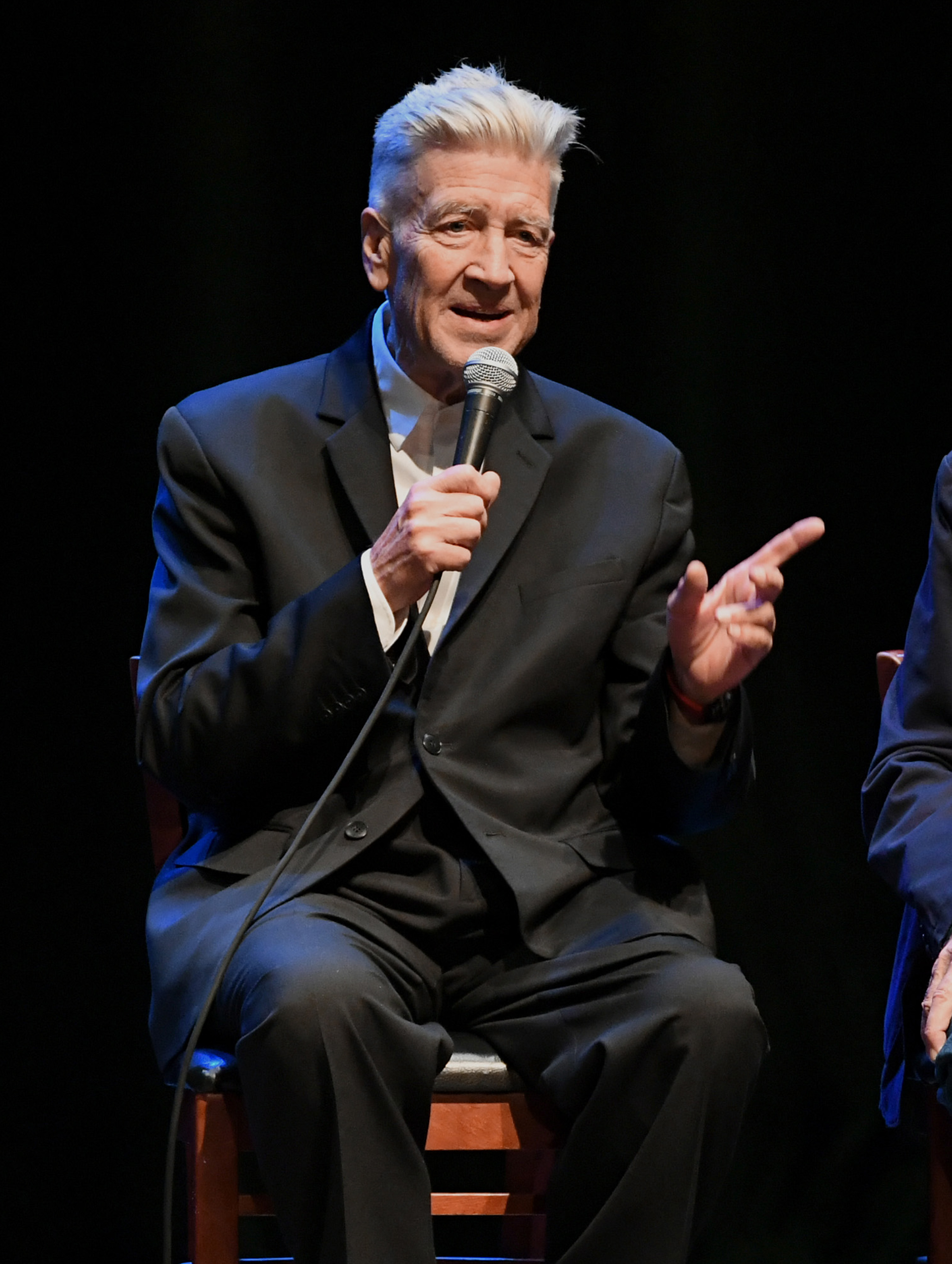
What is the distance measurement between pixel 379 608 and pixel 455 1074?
1.69 feet

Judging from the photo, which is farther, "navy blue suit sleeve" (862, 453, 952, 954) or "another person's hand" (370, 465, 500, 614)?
"navy blue suit sleeve" (862, 453, 952, 954)

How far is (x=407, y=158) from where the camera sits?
7.44 feet

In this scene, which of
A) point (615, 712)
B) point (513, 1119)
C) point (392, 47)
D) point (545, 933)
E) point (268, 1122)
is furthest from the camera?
point (392, 47)

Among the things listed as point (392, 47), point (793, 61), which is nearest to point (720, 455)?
point (793, 61)

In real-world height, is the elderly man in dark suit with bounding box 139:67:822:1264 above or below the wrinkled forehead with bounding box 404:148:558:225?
below

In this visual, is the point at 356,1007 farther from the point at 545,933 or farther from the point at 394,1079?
the point at 545,933

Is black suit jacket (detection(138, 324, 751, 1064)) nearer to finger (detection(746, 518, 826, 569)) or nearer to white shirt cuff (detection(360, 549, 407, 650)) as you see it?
white shirt cuff (detection(360, 549, 407, 650))

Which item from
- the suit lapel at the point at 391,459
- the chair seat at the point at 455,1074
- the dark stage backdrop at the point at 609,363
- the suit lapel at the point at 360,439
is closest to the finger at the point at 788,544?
the suit lapel at the point at 391,459

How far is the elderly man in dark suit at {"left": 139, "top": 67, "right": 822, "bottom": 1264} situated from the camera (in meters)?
1.83

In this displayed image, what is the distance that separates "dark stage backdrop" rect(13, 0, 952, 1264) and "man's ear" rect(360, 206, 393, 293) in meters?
0.52

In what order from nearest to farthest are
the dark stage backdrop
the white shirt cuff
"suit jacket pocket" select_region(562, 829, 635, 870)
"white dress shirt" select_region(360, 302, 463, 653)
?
the white shirt cuff < "suit jacket pocket" select_region(562, 829, 635, 870) < "white dress shirt" select_region(360, 302, 463, 653) < the dark stage backdrop

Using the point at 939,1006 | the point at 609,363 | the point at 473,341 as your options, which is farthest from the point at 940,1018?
the point at 609,363

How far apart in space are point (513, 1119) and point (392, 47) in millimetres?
1711

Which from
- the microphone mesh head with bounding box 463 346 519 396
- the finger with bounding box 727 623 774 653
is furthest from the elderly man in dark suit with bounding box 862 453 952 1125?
the microphone mesh head with bounding box 463 346 519 396
